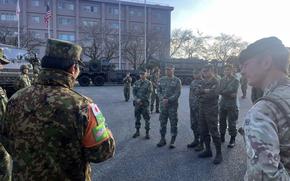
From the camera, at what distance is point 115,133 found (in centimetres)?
751

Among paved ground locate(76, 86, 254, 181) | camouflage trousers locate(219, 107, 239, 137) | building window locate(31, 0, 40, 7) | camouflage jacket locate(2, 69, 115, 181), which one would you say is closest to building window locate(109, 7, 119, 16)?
building window locate(31, 0, 40, 7)

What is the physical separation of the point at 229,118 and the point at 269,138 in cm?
531

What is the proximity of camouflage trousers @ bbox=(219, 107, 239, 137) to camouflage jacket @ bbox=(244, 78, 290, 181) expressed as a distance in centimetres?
505

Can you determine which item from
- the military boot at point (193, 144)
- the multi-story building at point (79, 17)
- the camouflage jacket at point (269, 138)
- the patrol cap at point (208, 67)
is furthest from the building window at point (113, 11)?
the camouflage jacket at point (269, 138)

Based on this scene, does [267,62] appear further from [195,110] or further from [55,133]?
[195,110]

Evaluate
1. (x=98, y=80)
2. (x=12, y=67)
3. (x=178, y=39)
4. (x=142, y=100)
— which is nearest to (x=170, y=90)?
(x=142, y=100)

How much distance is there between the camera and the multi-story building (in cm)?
5069

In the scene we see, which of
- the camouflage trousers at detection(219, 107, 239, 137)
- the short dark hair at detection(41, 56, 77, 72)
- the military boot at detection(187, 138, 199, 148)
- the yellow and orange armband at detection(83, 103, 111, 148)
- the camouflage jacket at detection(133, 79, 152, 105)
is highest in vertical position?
the short dark hair at detection(41, 56, 77, 72)

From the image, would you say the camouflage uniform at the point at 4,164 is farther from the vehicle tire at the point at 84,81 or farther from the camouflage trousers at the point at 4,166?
the vehicle tire at the point at 84,81

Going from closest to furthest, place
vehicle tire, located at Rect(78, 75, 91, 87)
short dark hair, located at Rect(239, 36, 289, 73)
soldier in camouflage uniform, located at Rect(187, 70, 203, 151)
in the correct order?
short dark hair, located at Rect(239, 36, 289, 73)
soldier in camouflage uniform, located at Rect(187, 70, 203, 151)
vehicle tire, located at Rect(78, 75, 91, 87)

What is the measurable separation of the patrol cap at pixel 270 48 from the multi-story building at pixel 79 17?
46.2 meters

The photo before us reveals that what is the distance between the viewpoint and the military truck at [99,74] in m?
27.1

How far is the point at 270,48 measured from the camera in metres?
1.57

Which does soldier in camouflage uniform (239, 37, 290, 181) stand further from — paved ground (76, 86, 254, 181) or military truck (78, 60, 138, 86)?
military truck (78, 60, 138, 86)
